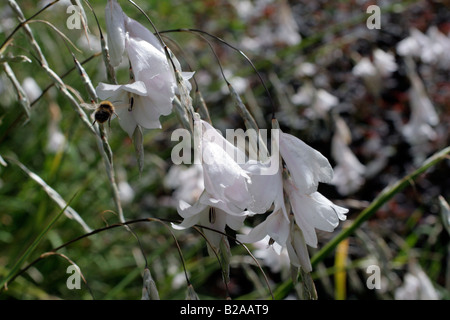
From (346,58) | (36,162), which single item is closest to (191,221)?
(36,162)

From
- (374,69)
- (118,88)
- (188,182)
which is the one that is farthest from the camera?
(374,69)

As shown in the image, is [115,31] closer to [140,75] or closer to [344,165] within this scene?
[140,75]

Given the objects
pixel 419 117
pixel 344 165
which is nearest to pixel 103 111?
pixel 344 165

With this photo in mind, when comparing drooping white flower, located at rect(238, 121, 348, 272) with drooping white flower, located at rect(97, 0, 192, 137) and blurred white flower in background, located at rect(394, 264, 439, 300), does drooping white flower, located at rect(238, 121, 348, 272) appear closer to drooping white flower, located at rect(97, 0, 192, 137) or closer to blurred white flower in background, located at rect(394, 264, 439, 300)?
drooping white flower, located at rect(97, 0, 192, 137)

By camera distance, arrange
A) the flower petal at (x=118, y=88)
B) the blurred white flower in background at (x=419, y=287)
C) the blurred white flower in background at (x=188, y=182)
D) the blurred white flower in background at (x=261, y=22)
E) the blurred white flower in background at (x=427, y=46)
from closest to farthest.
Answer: the flower petal at (x=118, y=88) < the blurred white flower in background at (x=419, y=287) < the blurred white flower in background at (x=188, y=182) < the blurred white flower in background at (x=427, y=46) < the blurred white flower in background at (x=261, y=22)

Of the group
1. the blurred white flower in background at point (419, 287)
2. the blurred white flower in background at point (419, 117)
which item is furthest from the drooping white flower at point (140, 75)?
the blurred white flower in background at point (419, 117)

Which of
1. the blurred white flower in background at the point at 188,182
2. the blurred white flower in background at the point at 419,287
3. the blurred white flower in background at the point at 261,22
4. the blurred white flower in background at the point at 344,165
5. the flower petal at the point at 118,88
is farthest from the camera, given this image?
the blurred white flower in background at the point at 261,22

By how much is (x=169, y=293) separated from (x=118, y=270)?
526 mm

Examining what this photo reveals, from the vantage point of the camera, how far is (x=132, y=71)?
749mm

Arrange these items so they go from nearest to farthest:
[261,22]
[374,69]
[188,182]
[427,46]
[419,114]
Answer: [188,182], [419,114], [374,69], [427,46], [261,22]

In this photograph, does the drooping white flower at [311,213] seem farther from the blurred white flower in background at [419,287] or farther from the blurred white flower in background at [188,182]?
the blurred white flower in background at [188,182]

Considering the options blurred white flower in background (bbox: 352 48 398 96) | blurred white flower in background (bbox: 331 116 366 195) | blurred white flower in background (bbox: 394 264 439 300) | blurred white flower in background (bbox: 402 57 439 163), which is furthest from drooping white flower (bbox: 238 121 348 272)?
blurred white flower in background (bbox: 352 48 398 96)

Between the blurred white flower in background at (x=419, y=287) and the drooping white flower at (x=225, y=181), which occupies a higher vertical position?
Answer: the drooping white flower at (x=225, y=181)
